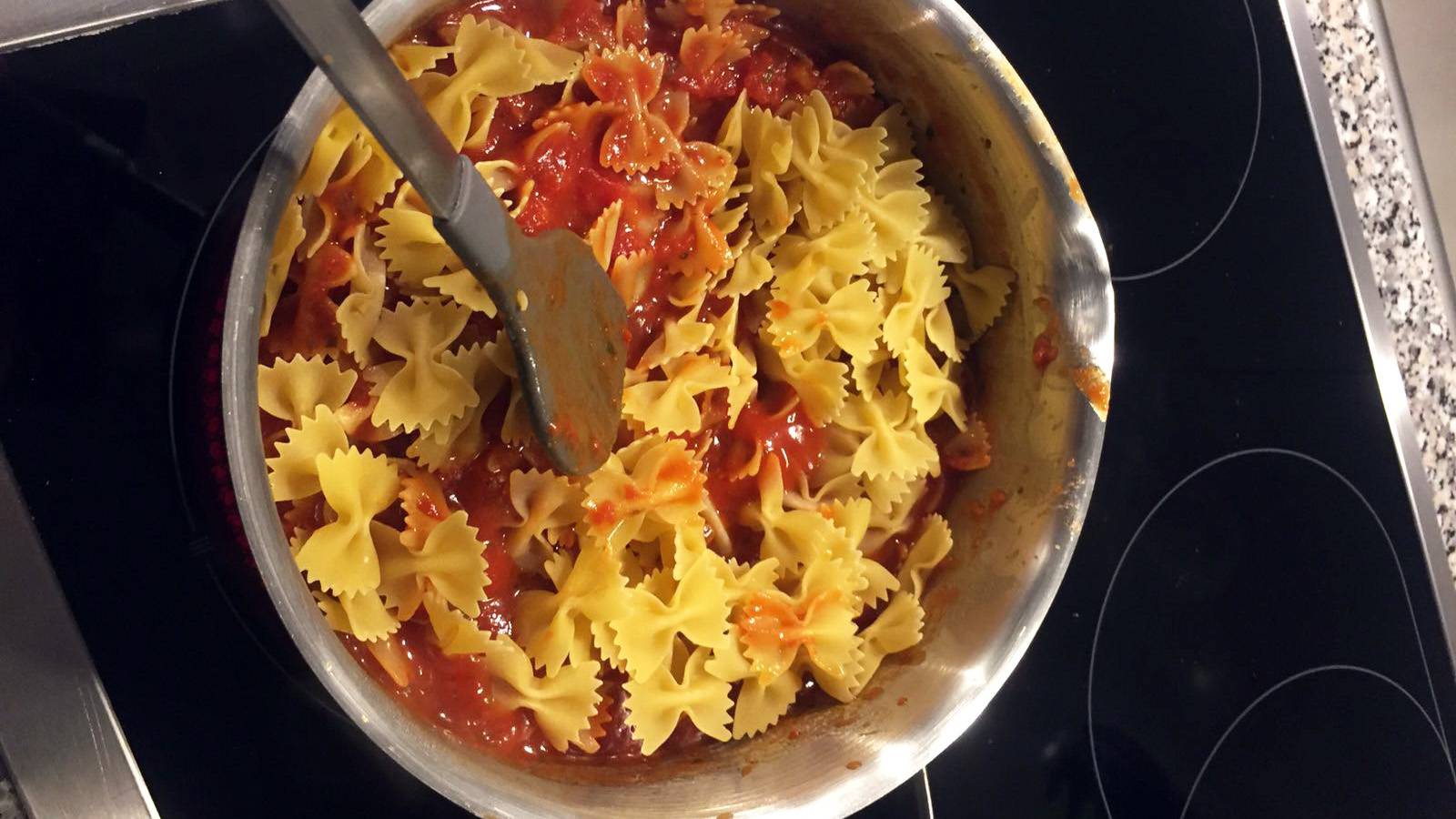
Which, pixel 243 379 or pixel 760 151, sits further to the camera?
pixel 760 151

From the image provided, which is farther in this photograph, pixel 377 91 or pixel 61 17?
pixel 61 17

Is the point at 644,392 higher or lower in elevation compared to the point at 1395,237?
higher

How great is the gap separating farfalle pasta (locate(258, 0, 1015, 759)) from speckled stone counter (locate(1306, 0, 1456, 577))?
942 millimetres

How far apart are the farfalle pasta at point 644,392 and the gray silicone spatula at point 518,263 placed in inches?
5.1

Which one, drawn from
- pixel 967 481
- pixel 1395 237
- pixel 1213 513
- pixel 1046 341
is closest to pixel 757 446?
pixel 967 481

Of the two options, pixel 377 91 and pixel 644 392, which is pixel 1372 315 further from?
pixel 377 91

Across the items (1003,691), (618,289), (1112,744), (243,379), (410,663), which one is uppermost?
(243,379)

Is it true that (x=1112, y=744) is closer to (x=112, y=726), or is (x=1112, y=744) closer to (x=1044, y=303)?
(x=1044, y=303)

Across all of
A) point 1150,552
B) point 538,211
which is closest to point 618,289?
point 538,211

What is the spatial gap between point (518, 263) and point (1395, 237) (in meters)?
1.88

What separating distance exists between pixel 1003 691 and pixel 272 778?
1.16m

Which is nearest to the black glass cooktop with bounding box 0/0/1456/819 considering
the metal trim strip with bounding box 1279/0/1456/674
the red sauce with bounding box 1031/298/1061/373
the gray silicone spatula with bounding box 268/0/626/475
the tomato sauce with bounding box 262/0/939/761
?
the metal trim strip with bounding box 1279/0/1456/674

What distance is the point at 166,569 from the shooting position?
1304mm

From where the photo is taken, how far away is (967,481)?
186cm
